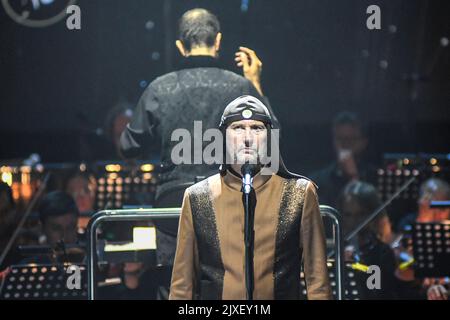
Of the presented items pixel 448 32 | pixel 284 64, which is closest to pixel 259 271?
pixel 284 64

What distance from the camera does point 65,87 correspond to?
10891 mm

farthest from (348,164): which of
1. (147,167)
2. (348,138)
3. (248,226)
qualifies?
(248,226)

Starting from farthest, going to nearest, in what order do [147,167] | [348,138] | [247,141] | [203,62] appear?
[348,138] → [147,167] → [203,62] → [247,141]

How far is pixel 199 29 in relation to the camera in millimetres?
6539

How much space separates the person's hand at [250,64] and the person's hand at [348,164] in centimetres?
326

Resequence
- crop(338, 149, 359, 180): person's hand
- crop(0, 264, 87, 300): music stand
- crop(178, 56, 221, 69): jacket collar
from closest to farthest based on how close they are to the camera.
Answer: crop(178, 56, 221, 69): jacket collar, crop(0, 264, 87, 300): music stand, crop(338, 149, 359, 180): person's hand

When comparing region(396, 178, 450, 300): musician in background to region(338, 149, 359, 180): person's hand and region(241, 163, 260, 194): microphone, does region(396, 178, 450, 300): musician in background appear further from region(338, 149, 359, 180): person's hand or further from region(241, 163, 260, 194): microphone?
region(241, 163, 260, 194): microphone

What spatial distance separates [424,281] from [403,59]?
368cm

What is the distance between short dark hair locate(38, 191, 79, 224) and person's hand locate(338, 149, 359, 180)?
10.6 feet

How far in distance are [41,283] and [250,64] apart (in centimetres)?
207

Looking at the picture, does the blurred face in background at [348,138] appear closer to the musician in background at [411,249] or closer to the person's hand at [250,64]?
the musician in background at [411,249]

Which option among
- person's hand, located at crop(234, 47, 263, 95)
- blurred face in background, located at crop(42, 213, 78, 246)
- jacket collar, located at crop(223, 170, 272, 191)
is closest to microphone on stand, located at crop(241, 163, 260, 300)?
jacket collar, located at crop(223, 170, 272, 191)

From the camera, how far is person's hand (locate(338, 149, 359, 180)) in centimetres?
988

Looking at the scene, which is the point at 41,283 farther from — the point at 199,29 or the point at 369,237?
the point at 369,237
